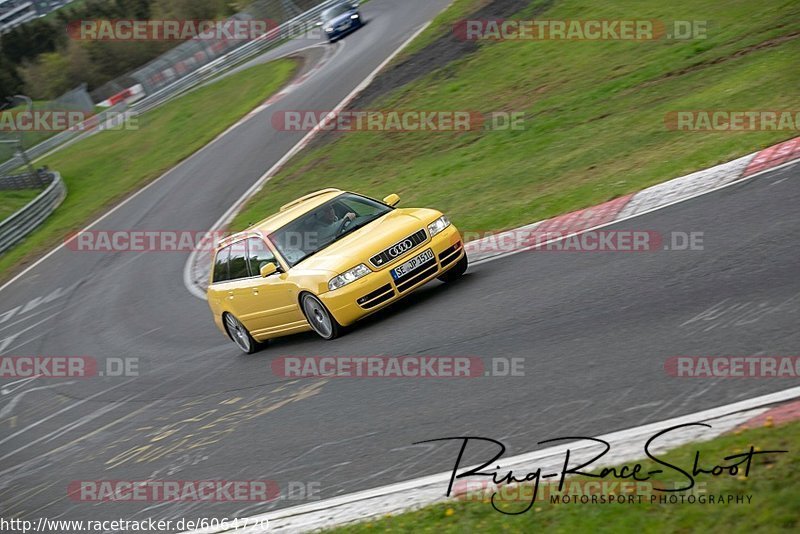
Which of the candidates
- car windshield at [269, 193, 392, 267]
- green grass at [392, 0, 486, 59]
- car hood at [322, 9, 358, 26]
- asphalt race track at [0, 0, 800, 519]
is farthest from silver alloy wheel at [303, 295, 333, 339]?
car hood at [322, 9, 358, 26]

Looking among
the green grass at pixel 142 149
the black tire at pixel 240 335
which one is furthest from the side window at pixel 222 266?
the green grass at pixel 142 149

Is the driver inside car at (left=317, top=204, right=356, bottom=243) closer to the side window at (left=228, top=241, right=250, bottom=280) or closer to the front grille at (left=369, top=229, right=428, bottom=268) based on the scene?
the front grille at (left=369, top=229, right=428, bottom=268)

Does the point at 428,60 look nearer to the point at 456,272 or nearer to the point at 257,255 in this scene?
the point at 257,255

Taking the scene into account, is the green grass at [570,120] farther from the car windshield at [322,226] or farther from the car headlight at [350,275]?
the car headlight at [350,275]

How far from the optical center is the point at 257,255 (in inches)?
485

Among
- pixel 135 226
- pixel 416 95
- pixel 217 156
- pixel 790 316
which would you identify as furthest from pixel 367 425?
pixel 217 156

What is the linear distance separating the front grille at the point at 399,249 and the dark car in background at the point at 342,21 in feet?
102

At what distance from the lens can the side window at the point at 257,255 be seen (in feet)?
39.6

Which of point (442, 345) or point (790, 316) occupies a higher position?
point (790, 316)

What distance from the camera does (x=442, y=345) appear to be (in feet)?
30.5

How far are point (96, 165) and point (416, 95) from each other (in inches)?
845

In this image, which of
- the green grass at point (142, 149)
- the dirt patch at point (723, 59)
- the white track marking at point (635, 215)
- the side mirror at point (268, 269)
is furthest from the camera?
the green grass at point (142, 149)

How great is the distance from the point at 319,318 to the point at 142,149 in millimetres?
31252

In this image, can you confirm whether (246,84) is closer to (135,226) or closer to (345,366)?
Result: (135,226)
